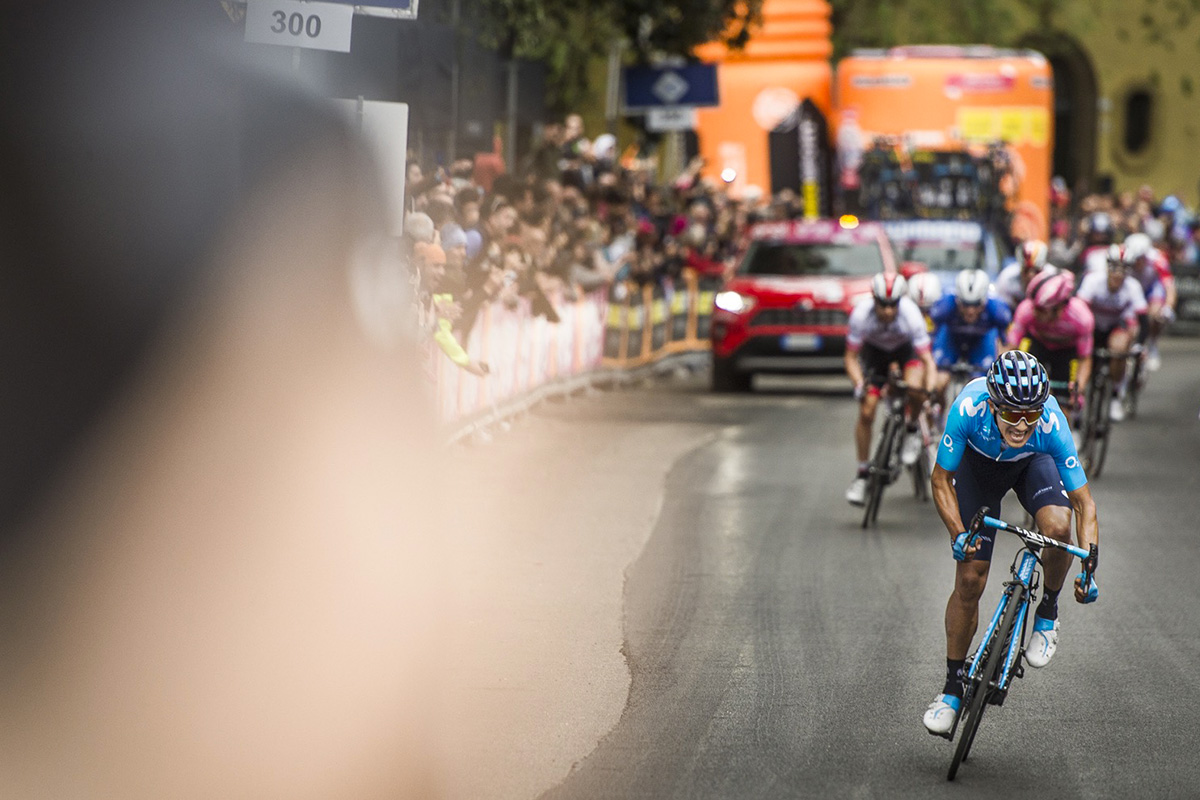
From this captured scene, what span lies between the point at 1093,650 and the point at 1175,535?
4018mm

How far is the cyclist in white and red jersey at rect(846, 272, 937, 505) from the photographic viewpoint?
13602mm

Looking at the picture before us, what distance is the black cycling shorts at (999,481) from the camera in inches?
291

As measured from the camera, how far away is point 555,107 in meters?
28.8

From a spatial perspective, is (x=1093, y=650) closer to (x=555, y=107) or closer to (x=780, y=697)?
(x=780, y=697)

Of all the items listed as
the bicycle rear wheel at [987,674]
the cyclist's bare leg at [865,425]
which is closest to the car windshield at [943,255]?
the cyclist's bare leg at [865,425]

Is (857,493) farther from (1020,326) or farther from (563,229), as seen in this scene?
(563,229)

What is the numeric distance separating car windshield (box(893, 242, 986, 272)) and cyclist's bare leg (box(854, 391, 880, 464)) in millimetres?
10824

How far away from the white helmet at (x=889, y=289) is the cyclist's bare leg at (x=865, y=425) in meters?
0.72

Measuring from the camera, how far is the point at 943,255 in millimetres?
25094

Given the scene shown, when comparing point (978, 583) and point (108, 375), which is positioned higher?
point (108, 375)

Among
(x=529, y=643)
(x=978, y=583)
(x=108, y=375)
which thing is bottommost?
(x=529, y=643)

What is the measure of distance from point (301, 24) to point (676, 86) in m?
16.5

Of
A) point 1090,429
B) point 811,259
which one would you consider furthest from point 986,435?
point 811,259

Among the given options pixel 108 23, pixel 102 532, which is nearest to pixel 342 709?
pixel 102 532
